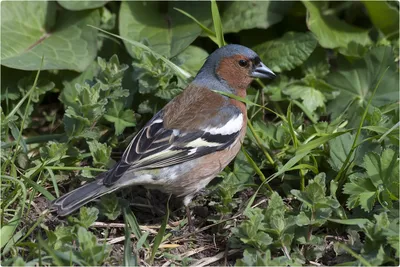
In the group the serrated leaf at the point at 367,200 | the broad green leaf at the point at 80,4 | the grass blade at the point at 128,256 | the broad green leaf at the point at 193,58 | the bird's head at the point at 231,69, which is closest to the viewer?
the grass blade at the point at 128,256

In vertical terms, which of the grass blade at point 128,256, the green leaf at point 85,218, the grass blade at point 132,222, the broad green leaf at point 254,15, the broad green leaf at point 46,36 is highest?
the broad green leaf at point 254,15

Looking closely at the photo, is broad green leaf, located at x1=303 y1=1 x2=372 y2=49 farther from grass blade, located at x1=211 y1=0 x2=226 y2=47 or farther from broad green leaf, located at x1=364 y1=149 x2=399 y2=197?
broad green leaf, located at x1=364 y1=149 x2=399 y2=197

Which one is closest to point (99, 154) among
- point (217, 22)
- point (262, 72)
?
point (217, 22)

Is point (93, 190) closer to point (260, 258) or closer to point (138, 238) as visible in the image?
point (138, 238)

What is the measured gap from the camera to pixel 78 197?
3.88 m

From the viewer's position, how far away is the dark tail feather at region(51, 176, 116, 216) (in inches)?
151

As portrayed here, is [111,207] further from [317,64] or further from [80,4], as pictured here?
[317,64]

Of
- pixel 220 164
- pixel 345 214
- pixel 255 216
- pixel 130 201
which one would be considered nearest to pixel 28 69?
pixel 130 201

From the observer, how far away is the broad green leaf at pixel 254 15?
17.4ft

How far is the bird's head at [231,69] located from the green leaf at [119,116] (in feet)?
1.91

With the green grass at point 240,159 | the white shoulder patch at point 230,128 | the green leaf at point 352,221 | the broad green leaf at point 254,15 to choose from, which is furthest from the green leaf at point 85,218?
the broad green leaf at point 254,15

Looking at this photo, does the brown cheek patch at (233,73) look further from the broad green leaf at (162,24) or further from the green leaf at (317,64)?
the green leaf at (317,64)

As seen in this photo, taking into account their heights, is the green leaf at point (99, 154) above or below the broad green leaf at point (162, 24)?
below

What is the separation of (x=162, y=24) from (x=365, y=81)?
179 cm
